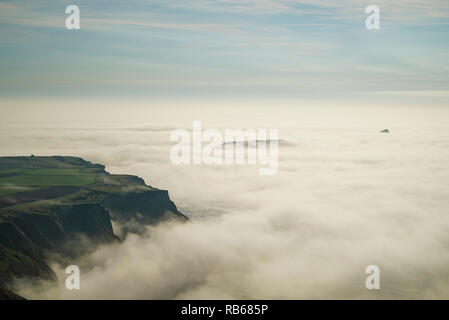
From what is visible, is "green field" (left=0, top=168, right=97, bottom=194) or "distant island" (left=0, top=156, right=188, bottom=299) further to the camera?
"green field" (left=0, top=168, right=97, bottom=194)

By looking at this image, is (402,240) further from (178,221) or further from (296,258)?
(178,221)

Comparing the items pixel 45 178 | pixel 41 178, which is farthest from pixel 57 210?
pixel 41 178

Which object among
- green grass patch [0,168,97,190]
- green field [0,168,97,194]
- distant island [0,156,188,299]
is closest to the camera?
distant island [0,156,188,299]

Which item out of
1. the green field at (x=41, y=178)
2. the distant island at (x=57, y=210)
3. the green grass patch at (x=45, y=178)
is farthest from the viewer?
the green grass patch at (x=45, y=178)

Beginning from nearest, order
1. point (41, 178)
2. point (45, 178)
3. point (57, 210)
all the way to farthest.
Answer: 1. point (57, 210)
2. point (41, 178)
3. point (45, 178)

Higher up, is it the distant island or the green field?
the green field

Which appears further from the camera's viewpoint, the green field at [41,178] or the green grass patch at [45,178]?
the green grass patch at [45,178]

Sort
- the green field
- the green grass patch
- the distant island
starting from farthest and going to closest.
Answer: the green grass patch → the green field → the distant island

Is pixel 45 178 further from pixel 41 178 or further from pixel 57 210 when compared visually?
pixel 57 210
